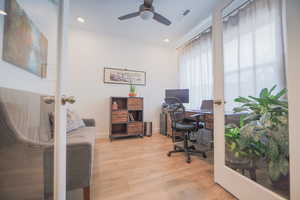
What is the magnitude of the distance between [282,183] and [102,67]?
344cm

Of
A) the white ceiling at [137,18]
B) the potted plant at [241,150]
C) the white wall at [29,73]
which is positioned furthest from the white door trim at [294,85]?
the white wall at [29,73]

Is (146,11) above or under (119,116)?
above

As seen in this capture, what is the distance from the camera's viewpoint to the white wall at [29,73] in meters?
0.84

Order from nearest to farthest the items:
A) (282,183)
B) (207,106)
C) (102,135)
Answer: (282,183) < (207,106) < (102,135)

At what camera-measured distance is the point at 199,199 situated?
1142mm

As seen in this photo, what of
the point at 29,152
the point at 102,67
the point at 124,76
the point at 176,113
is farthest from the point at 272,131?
the point at 102,67

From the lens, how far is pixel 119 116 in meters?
3.00

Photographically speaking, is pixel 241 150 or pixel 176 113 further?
pixel 176 113

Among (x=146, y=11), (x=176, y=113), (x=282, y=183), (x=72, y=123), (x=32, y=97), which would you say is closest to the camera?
(x=282, y=183)

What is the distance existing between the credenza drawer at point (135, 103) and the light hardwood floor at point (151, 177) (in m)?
1.17

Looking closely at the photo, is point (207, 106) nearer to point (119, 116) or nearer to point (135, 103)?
point (135, 103)

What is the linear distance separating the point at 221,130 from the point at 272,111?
448mm

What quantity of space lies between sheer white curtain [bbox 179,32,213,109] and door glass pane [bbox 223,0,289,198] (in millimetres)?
882

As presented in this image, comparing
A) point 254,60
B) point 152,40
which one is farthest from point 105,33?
point 254,60
